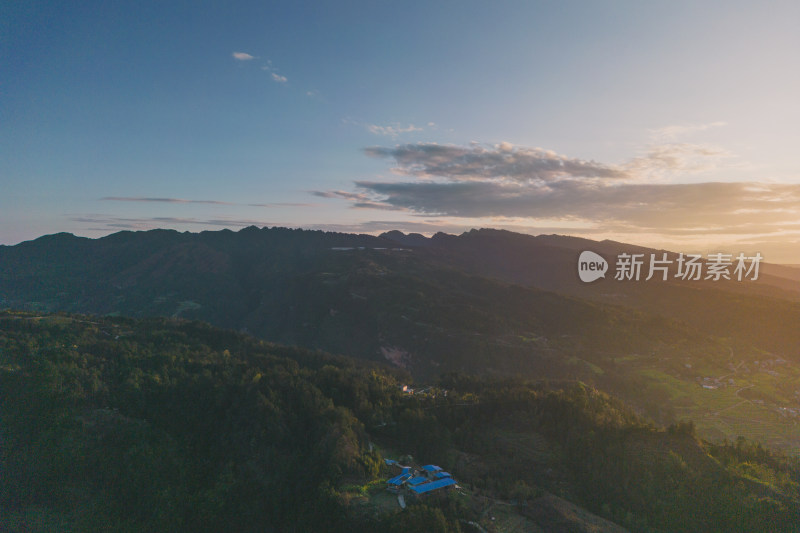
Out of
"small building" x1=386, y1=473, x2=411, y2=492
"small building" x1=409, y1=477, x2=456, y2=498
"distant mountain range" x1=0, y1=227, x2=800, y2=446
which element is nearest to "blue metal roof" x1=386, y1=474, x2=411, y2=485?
"small building" x1=386, y1=473, x2=411, y2=492

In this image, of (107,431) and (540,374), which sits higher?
(107,431)

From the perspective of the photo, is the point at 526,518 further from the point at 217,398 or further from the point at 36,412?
the point at 36,412

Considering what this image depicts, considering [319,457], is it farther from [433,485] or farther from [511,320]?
[511,320]

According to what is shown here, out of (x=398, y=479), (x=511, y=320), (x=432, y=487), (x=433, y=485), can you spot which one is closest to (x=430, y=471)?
(x=433, y=485)

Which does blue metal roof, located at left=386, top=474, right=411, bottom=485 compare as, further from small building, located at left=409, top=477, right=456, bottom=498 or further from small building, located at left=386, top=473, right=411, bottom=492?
small building, located at left=409, top=477, right=456, bottom=498

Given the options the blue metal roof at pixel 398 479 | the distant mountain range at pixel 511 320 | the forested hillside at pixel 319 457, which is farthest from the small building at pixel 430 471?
the distant mountain range at pixel 511 320

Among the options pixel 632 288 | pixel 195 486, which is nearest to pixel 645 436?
pixel 195 486

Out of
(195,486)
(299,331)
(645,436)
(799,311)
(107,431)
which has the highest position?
(799,311)

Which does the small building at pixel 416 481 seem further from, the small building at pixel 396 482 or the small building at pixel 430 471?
the small building at pixel 430 471

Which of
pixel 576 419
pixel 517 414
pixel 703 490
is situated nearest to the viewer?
pixel 703 490
